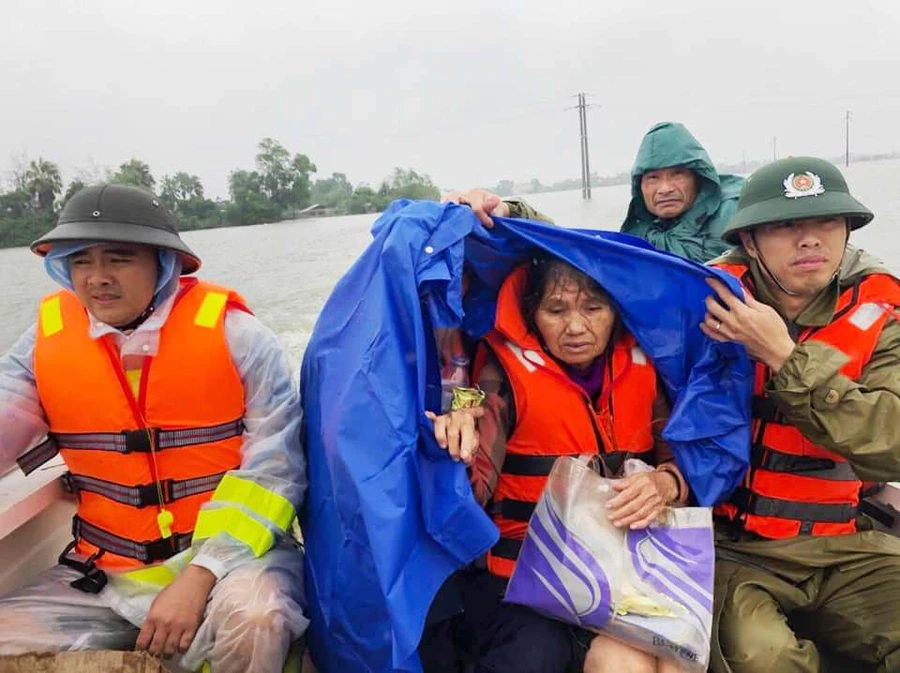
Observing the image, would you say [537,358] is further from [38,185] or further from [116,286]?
[38,185]

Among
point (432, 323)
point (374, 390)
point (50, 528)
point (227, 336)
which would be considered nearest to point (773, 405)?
point (432, 323)

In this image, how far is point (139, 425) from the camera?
202 cm

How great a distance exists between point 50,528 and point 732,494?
2.39m

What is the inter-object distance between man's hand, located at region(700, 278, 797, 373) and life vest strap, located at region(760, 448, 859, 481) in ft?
1.16

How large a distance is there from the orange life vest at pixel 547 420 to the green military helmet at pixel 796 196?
0.54 meters

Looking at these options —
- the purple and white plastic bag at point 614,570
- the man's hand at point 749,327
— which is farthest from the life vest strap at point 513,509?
the man's hand at point 749,327

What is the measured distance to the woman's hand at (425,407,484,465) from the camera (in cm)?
166

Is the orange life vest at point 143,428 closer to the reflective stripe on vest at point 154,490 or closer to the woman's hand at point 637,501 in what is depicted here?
the reflective stripe on vest at point 154,490

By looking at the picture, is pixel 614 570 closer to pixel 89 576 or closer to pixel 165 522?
pixel 165 522

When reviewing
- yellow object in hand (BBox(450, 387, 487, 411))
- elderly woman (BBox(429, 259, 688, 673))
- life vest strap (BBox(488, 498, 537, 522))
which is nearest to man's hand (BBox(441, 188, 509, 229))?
elderly woman (BBox(429, 259, 688, 673))

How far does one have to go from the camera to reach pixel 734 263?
6.93 ft

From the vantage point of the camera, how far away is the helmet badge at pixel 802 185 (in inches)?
73.4

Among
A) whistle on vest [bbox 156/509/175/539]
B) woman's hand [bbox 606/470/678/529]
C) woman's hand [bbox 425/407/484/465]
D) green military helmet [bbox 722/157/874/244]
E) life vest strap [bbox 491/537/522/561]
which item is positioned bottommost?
life vest strap [bbox 491/537/522/561]

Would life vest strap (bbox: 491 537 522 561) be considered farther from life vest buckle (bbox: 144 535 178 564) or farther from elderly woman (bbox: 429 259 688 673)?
life vest buckle (bbox: 144 535 178 564)
